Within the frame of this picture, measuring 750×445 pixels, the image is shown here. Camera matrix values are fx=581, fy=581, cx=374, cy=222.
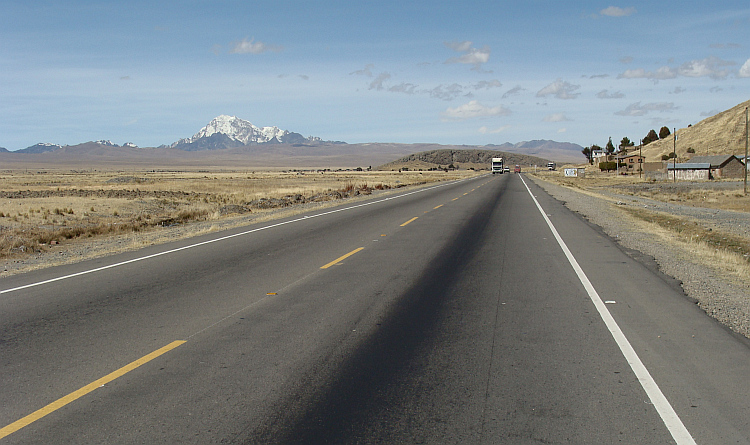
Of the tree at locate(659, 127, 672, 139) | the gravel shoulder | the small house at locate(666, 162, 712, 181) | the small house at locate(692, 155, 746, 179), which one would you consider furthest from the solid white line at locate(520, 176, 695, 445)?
the tree at locate(659, 127, 672, 139)

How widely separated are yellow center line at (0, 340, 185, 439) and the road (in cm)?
2

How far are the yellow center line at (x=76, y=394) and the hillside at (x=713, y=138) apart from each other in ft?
401

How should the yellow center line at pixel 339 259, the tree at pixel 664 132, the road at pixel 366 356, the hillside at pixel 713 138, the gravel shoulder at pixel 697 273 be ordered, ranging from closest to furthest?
the road at pixel 366 356 < the gravel shoulder at pixel 697 273 < the yellow center line at pixel 339 259 < the hillside at pixel 713 138 < the tree at pixel 664 132

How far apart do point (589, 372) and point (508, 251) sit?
7786 millimetres

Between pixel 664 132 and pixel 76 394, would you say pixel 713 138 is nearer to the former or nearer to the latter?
pixel 664 132

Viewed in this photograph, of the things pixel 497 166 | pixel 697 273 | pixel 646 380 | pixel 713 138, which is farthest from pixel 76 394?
pixel 713 138

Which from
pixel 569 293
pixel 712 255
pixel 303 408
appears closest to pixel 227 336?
pixel 303 408

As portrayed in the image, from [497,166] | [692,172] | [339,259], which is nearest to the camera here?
[339,259]

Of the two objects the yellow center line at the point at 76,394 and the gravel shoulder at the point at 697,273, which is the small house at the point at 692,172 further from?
the yellow center line at the point at 76,394

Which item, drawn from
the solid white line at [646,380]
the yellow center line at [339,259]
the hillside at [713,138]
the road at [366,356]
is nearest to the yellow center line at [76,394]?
the road at [366,356]

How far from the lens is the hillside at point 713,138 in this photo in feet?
388

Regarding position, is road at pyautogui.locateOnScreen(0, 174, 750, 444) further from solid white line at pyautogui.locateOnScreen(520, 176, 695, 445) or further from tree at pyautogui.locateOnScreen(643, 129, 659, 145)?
tree at pyautogui.locateOnScreen(643, 129, 659, 145)

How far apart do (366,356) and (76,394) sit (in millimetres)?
2679

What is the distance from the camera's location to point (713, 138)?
127875 millimetres
